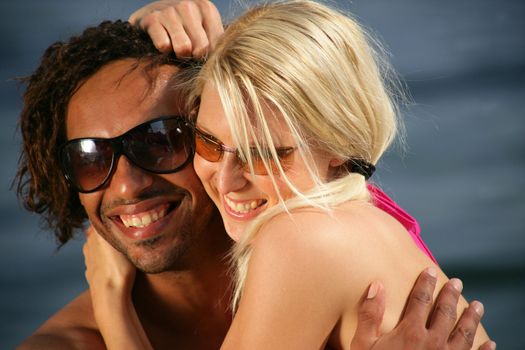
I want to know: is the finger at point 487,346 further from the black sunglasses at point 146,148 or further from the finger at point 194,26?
the finger at point 194,26

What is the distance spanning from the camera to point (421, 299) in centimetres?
212

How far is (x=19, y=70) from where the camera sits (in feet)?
20.9

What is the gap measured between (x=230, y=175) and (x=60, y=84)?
2.86ft

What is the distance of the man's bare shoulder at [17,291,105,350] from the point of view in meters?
2.92

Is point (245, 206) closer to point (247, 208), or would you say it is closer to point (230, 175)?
point (247, 208)

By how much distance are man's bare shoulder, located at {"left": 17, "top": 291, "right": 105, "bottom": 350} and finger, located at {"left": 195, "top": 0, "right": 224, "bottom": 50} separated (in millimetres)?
1118

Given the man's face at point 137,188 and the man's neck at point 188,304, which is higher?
the man's face at point 137,188

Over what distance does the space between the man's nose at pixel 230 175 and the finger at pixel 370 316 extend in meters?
0.48

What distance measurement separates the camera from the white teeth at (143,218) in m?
2.76

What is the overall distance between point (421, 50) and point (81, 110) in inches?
185

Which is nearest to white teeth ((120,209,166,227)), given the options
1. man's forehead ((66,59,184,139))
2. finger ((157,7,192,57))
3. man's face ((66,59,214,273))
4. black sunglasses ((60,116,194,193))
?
man's face ((66,59,214,273))

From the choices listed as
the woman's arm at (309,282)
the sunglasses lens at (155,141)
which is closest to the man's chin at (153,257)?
the sunglasses lens at (155,141)

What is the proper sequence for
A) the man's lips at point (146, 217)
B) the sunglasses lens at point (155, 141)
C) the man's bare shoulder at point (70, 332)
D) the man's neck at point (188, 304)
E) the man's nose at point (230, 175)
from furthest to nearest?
the man's neck at point (188, 304) → the man's bare shoulder at point (70, 332) → the man's lips at point (146, 217) → the sunglasses lens at point (155, 141) → the man's nose at point (230, 175)

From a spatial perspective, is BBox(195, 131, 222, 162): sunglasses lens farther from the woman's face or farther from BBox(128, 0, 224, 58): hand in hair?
BBox(128, 0, 224, 58): hand in hair
